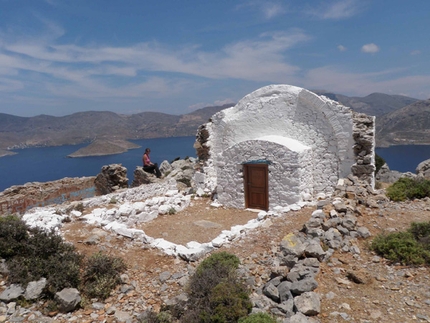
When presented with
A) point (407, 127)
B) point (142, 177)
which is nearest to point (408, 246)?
point (142, 177)

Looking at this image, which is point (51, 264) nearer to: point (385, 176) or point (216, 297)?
point (216, 297)

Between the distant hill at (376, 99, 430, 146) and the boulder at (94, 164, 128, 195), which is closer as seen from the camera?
the boulder at (94, 164, 128, 195)

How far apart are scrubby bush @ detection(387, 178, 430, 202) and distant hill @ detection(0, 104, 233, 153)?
116 metres

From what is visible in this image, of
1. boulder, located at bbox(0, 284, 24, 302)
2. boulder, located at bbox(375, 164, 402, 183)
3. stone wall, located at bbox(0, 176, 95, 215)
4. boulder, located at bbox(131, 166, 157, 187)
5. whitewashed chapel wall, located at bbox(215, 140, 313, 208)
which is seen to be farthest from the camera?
boulder, located at bbox(375, 164, 402, 183)

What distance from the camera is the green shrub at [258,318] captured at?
3971 mm

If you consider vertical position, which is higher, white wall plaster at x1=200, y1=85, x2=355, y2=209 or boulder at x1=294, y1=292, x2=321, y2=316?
white wall plaster at x1=200, y1=85, x2=355, y2=209

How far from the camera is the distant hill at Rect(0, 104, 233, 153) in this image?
13300 cm

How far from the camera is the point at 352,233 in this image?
23.0 feet

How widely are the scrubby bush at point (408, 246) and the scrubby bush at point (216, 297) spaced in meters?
3.12

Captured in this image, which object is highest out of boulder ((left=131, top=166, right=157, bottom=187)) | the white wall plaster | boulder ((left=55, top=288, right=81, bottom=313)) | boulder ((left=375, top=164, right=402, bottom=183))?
the white wall plaster

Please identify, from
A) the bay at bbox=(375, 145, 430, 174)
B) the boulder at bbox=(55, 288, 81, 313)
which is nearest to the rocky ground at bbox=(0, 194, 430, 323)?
the boulder at bbox=(55, 288, 81, 313)

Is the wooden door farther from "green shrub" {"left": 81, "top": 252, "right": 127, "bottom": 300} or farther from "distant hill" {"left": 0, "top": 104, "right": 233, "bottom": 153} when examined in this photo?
"distant hill" {"left": 0, "top": 104, "right": 233, "bottom": 153}

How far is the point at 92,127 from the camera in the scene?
6855 inches

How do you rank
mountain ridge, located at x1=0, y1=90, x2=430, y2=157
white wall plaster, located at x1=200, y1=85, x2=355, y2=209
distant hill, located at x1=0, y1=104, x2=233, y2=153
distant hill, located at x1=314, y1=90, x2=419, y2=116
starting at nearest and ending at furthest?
white wall plaster, located at x1=200, y1=85, x2=355, y2=209 → mountain ridge, located at x1=0, y1=90, x2=430, y2=157 → distant hill, located at x1=314, y1=90, x2=419, y2=116 → distant hill, located at x1=0, y1=104, x2=233, y2=153
